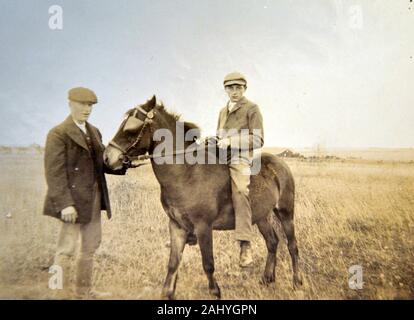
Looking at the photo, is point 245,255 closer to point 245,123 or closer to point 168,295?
point 168,295

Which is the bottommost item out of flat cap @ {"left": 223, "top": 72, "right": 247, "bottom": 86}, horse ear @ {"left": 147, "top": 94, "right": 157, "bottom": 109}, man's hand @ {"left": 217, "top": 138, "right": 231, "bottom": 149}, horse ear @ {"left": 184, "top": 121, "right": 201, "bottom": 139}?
man's hand @ {"left": 217, "top": 138, "right": 231, "bottom": 149}

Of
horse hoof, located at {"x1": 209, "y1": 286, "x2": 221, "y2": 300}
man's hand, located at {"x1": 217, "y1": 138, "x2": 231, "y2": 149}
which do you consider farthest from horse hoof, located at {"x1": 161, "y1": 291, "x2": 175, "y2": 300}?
man's hand, located at {"x1": 217, "y1": 138, "x2": 231, "y2": 149}

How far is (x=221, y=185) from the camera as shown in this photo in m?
3.88

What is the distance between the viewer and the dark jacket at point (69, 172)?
3838 mm

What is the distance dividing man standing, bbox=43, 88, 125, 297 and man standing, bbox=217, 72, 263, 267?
46.5 inches

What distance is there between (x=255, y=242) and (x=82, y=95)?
2.49 metres

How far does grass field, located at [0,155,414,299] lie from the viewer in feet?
13.3

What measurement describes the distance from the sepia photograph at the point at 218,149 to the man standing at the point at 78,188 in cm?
A: 1

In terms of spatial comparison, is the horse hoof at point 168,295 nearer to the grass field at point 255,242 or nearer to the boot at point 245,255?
the grass field at point 255,242

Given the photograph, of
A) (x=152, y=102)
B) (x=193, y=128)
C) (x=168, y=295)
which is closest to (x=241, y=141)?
(x=193, y=128)

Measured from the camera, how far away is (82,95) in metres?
4.10

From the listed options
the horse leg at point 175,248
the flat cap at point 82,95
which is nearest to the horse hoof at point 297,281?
the horse leg at point 175,248

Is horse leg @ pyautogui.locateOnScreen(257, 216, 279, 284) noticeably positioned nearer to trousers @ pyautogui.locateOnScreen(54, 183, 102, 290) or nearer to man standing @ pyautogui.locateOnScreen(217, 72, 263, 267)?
man standing @ pyautogui.locateOnScreen(217, 72, 263, 267)

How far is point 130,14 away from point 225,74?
1.31 m
